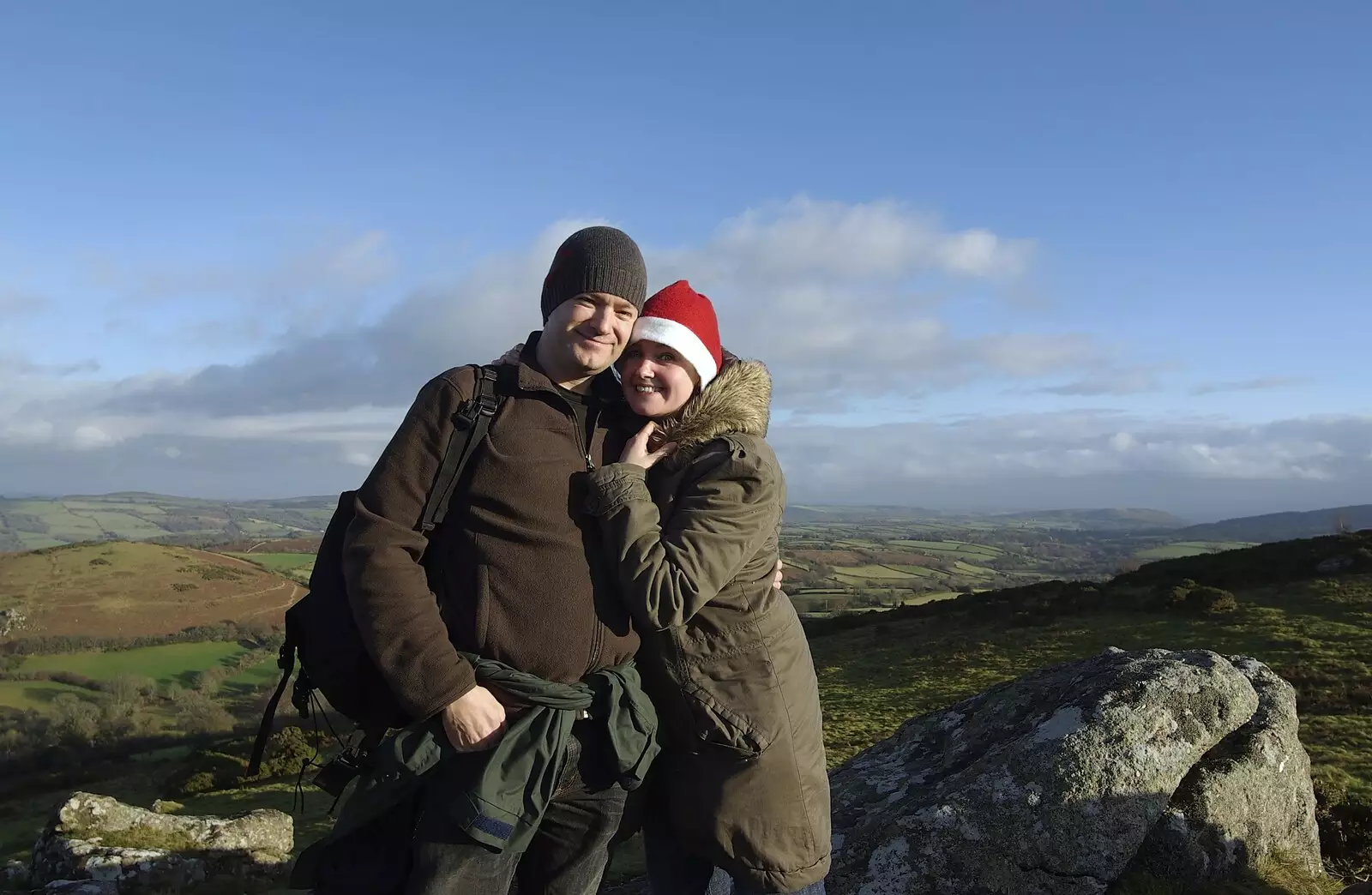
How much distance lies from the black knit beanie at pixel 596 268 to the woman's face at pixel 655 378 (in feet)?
0.64

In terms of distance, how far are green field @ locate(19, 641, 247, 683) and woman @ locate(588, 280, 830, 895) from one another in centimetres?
5475

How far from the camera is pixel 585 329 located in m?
2.88

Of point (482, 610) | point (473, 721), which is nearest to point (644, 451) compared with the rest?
point (482, 610)

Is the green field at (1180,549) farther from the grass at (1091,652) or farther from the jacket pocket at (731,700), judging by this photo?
the jacket pocket at (731,700)

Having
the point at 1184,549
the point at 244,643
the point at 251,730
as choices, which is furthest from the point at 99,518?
the point at 1184,549

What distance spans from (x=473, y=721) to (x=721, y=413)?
1377 millimetres

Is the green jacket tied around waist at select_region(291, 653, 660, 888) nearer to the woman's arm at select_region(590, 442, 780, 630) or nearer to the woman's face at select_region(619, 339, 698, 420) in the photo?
the woman's arm at select_region(590, 442, 780, 630)

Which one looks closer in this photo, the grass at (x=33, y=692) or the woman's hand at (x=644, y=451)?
the woman's hand at (x=644, y=451)

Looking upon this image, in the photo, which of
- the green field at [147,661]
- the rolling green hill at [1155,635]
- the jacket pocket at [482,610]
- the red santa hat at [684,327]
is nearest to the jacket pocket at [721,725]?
the jacket pocket at [482,610]

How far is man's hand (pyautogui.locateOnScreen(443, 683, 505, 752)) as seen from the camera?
2.48 meters

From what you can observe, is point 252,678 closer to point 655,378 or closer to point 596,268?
point 655,378

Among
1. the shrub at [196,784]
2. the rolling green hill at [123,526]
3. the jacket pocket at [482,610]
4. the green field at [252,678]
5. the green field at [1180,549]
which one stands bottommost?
the rolling green hill at [123,526]

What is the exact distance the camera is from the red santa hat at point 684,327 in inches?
116

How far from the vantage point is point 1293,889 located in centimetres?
474
